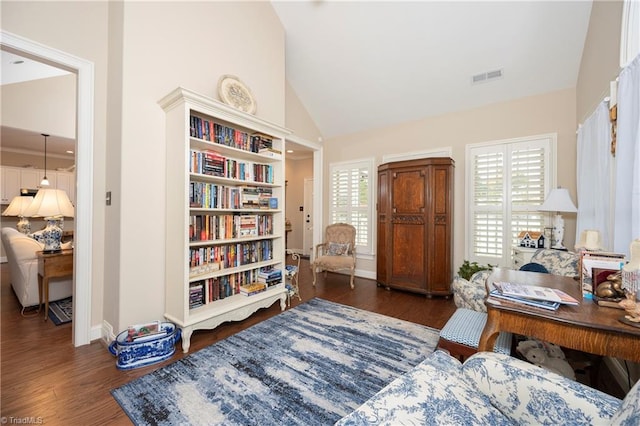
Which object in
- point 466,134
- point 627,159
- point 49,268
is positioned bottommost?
point 49,268

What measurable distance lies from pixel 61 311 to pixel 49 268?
0.57 meters

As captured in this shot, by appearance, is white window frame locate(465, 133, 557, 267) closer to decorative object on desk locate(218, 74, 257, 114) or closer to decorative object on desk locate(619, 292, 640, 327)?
decorative object on desk locate(619, 292, 640, 327)

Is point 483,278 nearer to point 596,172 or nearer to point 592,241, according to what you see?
point 592,241

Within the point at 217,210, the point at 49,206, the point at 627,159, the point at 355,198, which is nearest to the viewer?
the point at 627,159

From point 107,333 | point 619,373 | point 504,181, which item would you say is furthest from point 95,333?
point 504,181

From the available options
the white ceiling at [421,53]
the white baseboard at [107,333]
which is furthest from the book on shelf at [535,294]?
the white ceiling at [421,53]

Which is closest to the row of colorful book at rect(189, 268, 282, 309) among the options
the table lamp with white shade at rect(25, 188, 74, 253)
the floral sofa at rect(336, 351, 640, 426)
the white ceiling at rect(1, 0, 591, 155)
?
the table lamp with white shade at rect(25, 188, 74, 253)

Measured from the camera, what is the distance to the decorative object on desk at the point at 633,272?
105 cm

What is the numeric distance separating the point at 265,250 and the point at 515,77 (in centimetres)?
382

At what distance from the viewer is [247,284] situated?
2975 millimetres

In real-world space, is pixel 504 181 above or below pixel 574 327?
above

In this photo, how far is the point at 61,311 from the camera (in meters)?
2.88

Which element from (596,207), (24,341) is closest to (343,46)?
(596,207)

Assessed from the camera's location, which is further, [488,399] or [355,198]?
[355,198]
